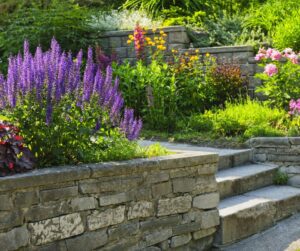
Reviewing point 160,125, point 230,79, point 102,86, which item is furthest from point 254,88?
point 102,86

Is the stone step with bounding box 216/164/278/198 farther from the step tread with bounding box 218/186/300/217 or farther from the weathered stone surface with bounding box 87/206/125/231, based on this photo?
the weathered stone surface with bounding box 87/206/125/231

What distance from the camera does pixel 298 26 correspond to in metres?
8.41

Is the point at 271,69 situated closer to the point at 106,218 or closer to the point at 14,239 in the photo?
the point at 106,218

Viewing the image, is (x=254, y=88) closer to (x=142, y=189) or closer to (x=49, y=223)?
(x=142, y=189)

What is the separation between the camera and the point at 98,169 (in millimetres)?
3904

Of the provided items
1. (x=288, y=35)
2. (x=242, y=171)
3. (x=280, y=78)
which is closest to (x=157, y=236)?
(x=242, y=171)

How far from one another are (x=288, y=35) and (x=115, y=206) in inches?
205

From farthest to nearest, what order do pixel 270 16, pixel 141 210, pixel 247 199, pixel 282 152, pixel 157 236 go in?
pixel 270 16, pixel 282 152, pixel 247 199, pixel 157 236, pixel 141 210

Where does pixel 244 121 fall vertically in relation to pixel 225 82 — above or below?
below

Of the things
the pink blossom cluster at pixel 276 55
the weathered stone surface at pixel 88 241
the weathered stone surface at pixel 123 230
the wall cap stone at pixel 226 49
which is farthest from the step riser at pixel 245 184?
the wall cap stone at pixel 226 49

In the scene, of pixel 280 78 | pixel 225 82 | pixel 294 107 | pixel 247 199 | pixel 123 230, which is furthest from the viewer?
pixel 225 82

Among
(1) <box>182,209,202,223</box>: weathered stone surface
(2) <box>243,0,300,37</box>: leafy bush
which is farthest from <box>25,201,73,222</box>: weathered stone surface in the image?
(2) <box>243,0,300,37</box>: leafy bush

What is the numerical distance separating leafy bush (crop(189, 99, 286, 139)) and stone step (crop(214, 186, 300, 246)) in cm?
92

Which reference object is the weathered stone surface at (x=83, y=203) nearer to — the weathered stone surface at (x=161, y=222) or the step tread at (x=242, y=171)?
the weathered stone surface at (x=161, y=222)
